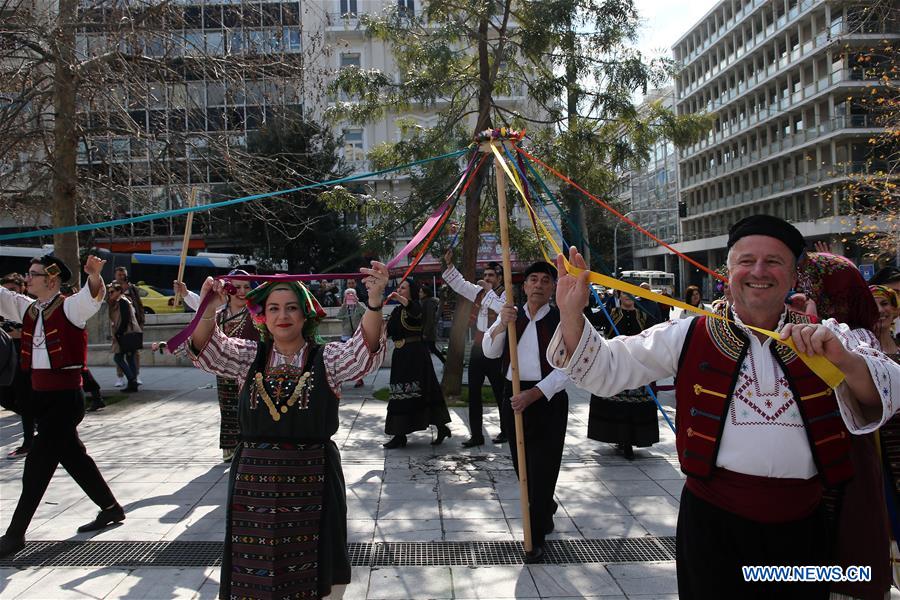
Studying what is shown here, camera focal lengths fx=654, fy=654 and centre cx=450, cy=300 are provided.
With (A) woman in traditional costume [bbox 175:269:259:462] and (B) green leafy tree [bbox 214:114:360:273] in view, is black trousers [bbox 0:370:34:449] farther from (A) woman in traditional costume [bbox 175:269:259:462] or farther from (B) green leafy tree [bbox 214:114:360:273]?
(B) green leafy tree [bbox 214:114:360:273]

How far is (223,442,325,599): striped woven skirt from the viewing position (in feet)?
9.14

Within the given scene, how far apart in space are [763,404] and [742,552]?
20.5 inches

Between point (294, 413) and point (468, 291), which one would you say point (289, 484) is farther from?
point (468, 291)

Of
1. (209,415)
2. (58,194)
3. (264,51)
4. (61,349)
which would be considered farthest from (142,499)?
(264,51)

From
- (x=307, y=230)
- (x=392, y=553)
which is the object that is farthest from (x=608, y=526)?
(x=307, y=230)

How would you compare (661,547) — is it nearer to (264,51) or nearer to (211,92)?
(264,51)

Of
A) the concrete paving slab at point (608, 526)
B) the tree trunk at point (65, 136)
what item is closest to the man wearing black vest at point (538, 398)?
the concrete paving slab at point (608, 526)

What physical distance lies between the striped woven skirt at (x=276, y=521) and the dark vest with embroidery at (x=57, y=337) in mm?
2622

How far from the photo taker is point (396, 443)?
732 centimetres

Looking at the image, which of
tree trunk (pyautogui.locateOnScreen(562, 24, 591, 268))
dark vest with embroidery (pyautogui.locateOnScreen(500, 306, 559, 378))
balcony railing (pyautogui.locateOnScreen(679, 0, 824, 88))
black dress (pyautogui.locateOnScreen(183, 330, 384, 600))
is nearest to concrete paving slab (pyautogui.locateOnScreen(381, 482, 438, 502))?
dark vest with embroidery (pyautogui.locateOnScreen(500, 306, 559, 378))

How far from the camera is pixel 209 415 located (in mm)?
9078

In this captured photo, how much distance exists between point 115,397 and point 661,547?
8727mm

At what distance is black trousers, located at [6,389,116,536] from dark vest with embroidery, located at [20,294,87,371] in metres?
0.24

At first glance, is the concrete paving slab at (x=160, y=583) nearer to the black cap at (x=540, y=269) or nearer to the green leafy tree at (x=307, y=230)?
the black cap at (x=540, y=269)
